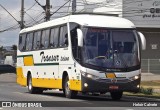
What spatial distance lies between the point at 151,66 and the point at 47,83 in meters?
25.7

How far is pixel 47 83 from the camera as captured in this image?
26.2 m

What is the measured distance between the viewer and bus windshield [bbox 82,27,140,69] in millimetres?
21438

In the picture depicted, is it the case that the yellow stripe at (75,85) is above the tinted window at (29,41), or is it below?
below

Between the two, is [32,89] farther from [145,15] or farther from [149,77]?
[145,15]

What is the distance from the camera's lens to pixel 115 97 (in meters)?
23.8

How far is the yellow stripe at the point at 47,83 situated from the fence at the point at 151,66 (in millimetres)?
23568

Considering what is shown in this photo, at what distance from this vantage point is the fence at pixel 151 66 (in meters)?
50.3

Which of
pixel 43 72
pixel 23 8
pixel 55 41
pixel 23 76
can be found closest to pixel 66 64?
pixel 55 41

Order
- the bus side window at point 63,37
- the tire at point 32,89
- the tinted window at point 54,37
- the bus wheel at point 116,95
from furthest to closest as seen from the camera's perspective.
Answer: the tire at point 32,89, the tinted window at point 54,37, the bus wheel at point 116,95, the bus side window at point 63,37

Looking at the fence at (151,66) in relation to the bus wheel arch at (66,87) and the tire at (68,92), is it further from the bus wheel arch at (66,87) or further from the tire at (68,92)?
the tire at (68,92)

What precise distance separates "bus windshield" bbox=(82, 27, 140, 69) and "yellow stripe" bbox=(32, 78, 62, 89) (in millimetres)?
3254

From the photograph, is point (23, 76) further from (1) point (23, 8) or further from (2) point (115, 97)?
(1) point (23, 8)

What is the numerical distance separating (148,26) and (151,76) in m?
5.76

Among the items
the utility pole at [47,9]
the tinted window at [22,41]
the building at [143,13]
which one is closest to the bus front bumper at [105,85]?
the tinted window at [22,41]
